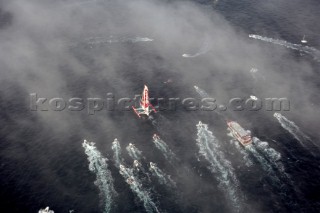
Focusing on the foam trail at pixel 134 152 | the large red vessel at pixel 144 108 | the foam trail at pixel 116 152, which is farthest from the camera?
the large red vessel at pixel 144 108

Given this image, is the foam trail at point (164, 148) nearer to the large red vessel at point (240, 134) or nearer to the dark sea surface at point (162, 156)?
the dark sea surface at point (162, 156)

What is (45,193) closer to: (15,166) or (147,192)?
(15,166)

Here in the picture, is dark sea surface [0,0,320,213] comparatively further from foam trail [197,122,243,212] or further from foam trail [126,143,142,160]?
foam trail [126,143,142,160]

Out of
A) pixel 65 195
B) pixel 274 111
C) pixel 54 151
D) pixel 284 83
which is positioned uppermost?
pixel 284 83

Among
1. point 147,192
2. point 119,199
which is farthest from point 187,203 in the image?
point 119,199

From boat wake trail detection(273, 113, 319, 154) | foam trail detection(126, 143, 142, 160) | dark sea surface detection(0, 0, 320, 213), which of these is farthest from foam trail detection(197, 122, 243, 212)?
boat wake trail detection(273, 113, 319, 154)

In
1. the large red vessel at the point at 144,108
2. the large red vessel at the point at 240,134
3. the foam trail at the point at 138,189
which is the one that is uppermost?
the large red vessel at the point at 144,108

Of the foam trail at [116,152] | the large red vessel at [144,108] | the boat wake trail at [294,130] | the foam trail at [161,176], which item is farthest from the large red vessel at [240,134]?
the foam trail at [116,152]
